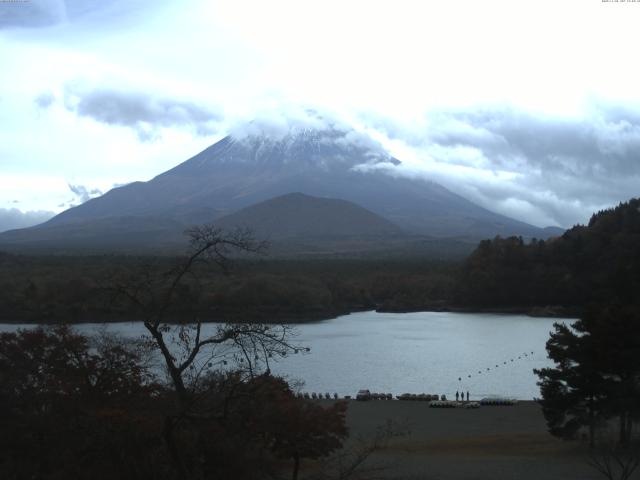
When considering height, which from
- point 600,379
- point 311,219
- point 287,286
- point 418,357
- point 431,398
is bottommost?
point 431,398

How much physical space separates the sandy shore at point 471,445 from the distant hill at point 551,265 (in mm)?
37146

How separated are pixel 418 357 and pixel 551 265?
30243mm

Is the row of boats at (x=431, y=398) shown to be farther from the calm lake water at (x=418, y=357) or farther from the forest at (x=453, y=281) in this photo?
the forest at (x=453, y=281)

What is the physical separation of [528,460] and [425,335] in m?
28.5

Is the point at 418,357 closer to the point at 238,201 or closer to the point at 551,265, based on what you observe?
the point at 551,265

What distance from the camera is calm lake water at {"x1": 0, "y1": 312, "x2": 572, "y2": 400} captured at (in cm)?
2559

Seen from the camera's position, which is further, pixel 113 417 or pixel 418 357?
pixel 418 357

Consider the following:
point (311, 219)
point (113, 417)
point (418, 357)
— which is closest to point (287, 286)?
point (418, 357)

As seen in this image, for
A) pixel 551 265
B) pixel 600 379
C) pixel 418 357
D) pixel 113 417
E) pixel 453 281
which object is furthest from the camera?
pixel 453 281

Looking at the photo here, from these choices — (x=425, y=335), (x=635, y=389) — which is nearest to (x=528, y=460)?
(x=635, y=389)

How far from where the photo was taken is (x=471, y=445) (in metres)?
15.1

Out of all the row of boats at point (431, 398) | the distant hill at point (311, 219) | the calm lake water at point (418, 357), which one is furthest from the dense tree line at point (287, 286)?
the distant hill at point (311, 219)

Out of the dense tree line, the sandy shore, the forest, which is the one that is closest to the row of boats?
the sandy shore

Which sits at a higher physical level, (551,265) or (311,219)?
(311,219)
